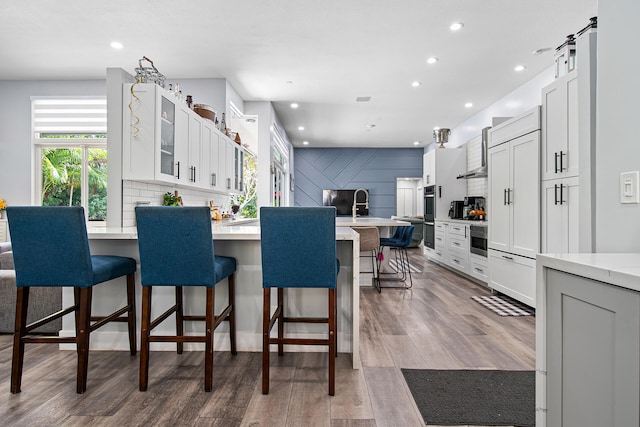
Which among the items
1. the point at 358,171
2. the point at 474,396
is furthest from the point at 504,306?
the point at 358,171

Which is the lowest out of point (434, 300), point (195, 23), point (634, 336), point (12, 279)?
point (434, 300)

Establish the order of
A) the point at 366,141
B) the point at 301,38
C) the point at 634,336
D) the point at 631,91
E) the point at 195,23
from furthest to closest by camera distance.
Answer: the point at 366,141 → the point at 301,38 → the point at 195,23 → the point at 631,91 → the point at 634,336

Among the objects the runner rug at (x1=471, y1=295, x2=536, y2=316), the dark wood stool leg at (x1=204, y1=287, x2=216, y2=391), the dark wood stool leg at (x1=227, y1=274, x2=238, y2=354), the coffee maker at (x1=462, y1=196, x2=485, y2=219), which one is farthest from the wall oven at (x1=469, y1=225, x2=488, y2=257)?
the dark wood stool leg at (x1=204, y1=287, x2=216, y2=391)

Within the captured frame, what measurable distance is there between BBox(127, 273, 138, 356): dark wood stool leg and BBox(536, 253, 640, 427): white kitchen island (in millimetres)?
2324

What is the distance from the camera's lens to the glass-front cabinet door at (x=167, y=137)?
3078mm

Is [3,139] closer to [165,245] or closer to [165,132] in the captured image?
[165,132]

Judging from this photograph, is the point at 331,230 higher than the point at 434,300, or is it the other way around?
the point at 331,230

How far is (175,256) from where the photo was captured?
6.52 feet

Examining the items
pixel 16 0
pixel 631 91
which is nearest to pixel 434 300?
pixel 631 91

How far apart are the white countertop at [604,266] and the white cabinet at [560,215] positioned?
211 cm

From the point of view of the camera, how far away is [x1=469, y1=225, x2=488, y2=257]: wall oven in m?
4.73

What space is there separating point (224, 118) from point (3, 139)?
348 cm

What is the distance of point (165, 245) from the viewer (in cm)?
198

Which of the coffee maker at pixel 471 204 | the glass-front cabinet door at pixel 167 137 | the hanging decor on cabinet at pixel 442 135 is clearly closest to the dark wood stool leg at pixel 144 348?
the glass-front cabinet door at pixel 167 137
